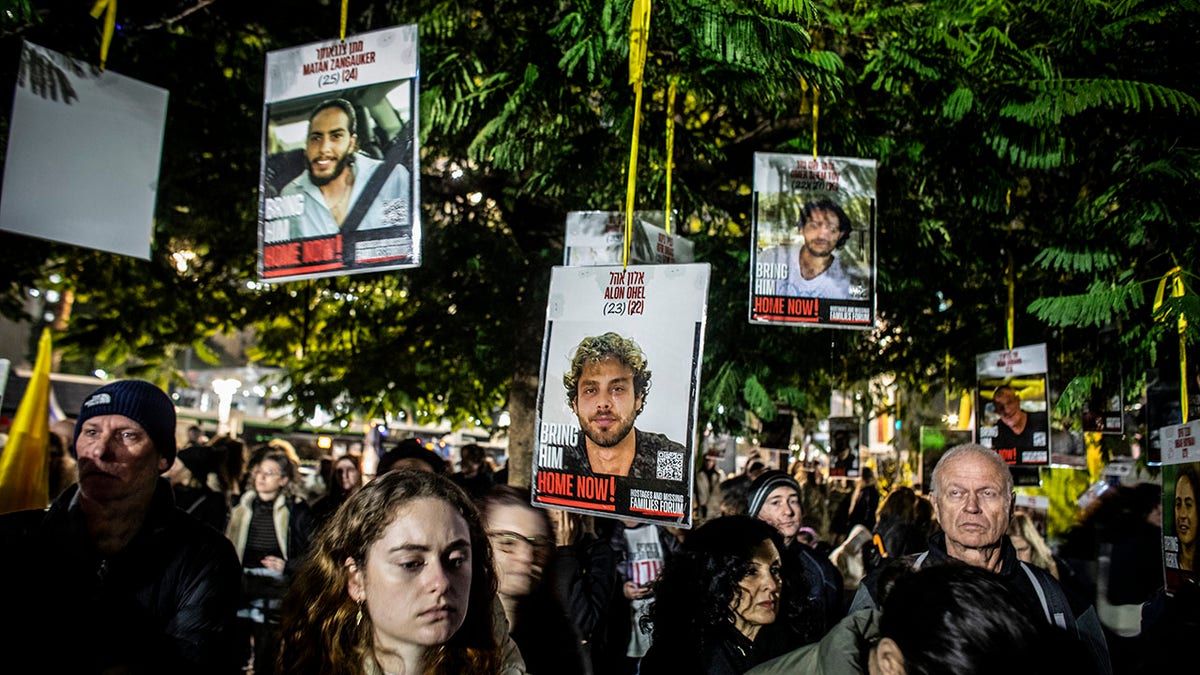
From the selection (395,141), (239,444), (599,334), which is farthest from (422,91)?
(239,444)

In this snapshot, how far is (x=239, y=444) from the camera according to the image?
8703mm

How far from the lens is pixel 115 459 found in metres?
3.14

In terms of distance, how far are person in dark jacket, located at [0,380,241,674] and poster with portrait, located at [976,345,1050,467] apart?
6.40 m

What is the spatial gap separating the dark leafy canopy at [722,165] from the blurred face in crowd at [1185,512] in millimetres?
945

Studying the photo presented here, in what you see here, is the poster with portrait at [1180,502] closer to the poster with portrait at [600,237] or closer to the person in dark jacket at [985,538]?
the person in dark jacket at [985,538]

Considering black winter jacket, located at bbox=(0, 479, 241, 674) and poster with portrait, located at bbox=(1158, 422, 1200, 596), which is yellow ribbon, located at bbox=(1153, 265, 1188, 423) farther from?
black winter jacket, located at bbox=(0, 479, 241, 674)

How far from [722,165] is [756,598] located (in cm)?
459

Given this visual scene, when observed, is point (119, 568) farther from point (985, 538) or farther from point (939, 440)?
point (939, 440)

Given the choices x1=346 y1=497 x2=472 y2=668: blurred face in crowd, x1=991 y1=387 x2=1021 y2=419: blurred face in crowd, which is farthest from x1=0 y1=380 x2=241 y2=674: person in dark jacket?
x1=991 y1=387 x2=1021 y2=419: blurred face in crowd

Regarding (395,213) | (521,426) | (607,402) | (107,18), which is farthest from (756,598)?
(521,426)

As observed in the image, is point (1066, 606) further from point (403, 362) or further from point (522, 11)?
point (403, 362)

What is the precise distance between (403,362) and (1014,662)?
9637 mm

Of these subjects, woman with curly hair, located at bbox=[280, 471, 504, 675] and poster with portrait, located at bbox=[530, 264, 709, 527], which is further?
poster with portrait, located at bbox=[530, 264, 709, 527]

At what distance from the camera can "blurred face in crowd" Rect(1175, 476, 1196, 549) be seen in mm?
4109
